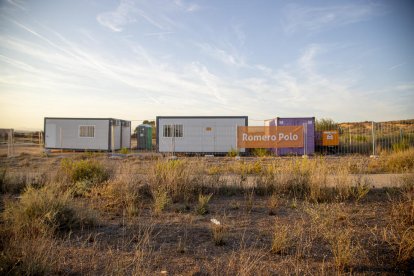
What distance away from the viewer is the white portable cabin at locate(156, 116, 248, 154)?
78.0ft

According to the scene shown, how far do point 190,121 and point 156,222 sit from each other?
63.3 feet

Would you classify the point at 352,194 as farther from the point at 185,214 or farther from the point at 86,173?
the point at 86,173

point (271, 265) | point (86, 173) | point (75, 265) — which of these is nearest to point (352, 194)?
point (271, 265)

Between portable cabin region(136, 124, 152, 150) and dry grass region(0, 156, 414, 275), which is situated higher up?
portable cabin region(136, 124, 152, 150)

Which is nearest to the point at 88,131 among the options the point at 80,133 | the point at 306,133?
the point at 80,133

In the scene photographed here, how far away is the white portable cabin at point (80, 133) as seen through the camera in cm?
2670

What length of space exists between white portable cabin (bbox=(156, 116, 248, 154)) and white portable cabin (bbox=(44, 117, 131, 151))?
17.4 ft

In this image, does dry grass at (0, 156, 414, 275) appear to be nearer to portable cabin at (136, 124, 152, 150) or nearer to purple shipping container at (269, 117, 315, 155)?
purple shipping container at (269, 117, 315, 155)

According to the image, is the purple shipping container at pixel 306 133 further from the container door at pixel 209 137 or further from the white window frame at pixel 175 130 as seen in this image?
the white window frame at pixel 175 130

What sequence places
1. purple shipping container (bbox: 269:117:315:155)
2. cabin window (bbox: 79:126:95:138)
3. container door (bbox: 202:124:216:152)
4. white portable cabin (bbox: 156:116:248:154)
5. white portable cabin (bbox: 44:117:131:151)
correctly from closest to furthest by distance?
purple shipping container (bbox: 269:117:315:155)
white portable cabin (bbox: 156:116:248:154)
container door (bbox: 202:124:216:152)
white portable cabin (bbox: 44:117:131:151)
cabin window (bbox: 79:126:95:138)

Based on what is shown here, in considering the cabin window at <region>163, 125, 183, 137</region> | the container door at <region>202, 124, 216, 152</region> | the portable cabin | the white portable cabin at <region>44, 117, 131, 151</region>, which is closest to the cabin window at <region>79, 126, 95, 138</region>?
the white portable cabin at <region>44, 117, 131, 151</region>

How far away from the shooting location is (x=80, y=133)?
2705 centimetres

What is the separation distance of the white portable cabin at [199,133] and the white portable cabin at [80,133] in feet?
17.4

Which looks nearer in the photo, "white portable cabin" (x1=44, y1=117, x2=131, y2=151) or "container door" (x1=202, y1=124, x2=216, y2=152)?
"container door" (x1=202, y1=124, x2=216, y2=152)
